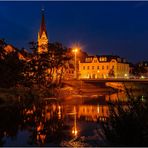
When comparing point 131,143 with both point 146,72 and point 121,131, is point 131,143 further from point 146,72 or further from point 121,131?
point 146,72

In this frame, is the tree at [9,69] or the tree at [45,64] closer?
the tree at [9,69]

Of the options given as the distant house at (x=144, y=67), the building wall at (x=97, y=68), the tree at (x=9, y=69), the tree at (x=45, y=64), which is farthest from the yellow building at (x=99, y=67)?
the tree at (x=9, y=69)

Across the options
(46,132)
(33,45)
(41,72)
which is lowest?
(46,132)

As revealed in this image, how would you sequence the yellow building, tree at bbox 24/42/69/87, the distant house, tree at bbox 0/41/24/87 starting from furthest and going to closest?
the distant house < the yellow building < tree at bbox 24/42/69/87 < tree at bbox 0/41/24/87

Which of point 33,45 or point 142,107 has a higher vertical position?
point 33,45

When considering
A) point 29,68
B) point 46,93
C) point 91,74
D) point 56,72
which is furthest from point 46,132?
point 91,74

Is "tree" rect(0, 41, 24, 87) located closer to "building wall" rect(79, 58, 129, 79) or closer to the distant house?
"building wall" rect(79, 58, 129, 79)

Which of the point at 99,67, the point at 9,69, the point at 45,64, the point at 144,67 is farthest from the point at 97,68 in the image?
Answer: the point at 9,69

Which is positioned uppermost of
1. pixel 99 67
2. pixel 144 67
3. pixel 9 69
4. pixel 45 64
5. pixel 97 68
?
pixel 144 67

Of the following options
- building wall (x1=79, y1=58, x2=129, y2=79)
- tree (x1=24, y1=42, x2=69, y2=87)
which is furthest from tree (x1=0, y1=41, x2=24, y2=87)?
building wall (x1=79, y1=58, x2=129, y2=79)

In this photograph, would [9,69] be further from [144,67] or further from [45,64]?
[144,67]

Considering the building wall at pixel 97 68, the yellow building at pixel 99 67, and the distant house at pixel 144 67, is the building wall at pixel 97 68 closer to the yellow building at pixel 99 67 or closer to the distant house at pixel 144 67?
the yellow building at pixel 99 67

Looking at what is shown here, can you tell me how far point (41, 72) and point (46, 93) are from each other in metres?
6.41

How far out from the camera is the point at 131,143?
10461 mm
